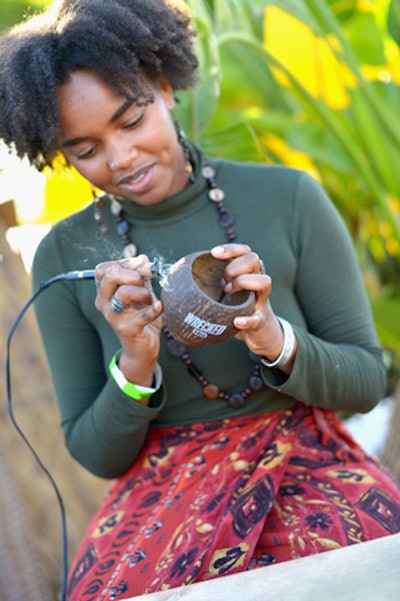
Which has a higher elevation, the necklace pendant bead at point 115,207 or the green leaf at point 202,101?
the green leaf at point 202,101

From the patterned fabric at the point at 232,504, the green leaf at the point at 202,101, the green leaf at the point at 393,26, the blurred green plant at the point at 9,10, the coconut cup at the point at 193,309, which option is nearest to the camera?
the coconut cup at the point at 193,309

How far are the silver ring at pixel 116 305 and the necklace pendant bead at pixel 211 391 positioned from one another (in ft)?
1.08

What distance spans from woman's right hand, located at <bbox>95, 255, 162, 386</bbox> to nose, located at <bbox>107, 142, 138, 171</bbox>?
0.21 m

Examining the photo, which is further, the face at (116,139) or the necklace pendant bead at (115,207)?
the necklace pendant bead at (115,207)

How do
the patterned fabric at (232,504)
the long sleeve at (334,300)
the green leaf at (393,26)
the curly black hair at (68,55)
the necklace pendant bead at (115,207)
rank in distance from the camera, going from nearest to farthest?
the patterned fabric at (232,504) < the curly black hair at (68,55) < the long sleeve at (334,300) < the necklace pendant bead at (115,207) < the green leaf at (393,26)

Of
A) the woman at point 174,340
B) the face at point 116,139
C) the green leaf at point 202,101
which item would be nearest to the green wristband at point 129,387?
the woman at point 174,340

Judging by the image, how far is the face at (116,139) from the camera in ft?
4.49

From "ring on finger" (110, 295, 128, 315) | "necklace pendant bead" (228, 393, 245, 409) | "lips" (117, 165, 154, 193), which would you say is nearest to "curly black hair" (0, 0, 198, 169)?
"lips" (117, 165, 154, 193)

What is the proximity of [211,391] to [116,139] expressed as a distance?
51 cm

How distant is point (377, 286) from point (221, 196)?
2276 mm

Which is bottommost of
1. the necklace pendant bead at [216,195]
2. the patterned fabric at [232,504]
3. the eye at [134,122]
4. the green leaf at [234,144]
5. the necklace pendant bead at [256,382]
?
the patterned fabric at [232,504]

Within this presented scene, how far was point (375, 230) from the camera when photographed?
3414 mm

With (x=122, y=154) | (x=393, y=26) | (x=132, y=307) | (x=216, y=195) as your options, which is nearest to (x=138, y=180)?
(x=122, y=154)

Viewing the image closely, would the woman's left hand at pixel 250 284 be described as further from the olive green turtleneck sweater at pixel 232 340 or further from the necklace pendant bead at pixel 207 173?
the necklace pendant bead at pixel 207 173
